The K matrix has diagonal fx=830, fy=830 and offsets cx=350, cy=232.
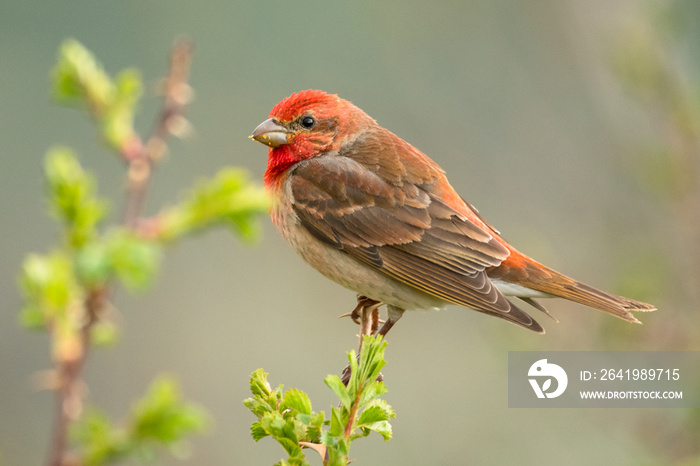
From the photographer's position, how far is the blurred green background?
700 centimetres

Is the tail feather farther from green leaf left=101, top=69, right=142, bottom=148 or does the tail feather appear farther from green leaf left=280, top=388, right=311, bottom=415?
green leaf left=280, top=388, right=311, bottom=415

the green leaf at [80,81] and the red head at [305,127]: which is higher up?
the red head at [305,127]

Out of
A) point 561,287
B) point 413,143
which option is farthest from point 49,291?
point 413,143

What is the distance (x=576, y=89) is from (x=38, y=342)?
627 centimetres

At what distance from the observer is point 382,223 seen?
4.11 meters

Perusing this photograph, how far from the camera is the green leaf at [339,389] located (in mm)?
1817

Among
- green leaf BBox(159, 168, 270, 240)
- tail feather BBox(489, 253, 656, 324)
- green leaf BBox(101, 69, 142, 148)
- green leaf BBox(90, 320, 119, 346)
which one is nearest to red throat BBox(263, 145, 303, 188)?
tail feather BBox(489, 253, 656, 324)

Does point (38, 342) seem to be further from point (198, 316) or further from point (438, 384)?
point (438, 384)

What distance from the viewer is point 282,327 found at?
8.91 m

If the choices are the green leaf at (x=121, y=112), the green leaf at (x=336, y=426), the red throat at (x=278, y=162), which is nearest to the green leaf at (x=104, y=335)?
the green leaf at (x=121, y=112)

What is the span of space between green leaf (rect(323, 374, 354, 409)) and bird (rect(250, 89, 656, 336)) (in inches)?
81.4

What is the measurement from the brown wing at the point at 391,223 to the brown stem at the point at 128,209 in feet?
4.50

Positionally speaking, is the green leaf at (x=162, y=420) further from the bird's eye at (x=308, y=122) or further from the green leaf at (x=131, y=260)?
the bird's eye at (x=308, y=122)

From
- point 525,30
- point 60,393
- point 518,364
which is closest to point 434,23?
point 525,30
